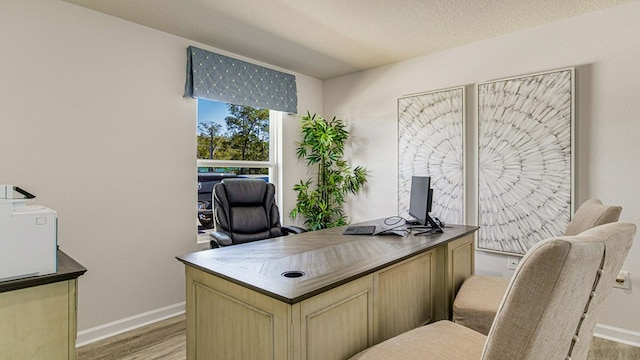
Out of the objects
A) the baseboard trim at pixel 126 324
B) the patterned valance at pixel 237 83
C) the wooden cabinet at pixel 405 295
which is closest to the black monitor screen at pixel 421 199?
the wooden cabinet at pixel 405 295

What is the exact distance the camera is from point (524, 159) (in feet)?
9.40

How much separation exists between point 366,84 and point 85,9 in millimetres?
2754

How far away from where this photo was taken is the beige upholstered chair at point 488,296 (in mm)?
1627

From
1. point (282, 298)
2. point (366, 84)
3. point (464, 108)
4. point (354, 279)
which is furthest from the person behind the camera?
point (366, 84)

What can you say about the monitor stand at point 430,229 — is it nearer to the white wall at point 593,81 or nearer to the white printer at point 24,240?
the white wall at point 593,81

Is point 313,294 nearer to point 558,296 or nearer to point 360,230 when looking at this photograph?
point 558,296

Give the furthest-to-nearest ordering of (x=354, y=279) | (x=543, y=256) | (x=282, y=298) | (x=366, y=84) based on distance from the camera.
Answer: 1. (x=366, y=84)
2. (x=354, y=279)
3. (x=282, y=298)
4. (x=543, y=256)

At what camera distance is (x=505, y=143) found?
2963mm

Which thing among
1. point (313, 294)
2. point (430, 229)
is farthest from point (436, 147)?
point (313, 294)

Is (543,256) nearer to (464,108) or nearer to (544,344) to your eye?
(544,344)

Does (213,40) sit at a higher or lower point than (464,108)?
higher

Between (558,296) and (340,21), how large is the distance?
2.51m

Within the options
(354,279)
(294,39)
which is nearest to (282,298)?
(354,279)

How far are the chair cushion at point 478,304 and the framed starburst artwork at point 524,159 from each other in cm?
100
